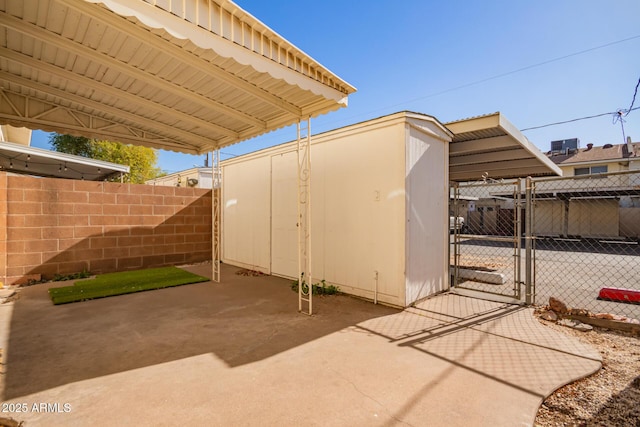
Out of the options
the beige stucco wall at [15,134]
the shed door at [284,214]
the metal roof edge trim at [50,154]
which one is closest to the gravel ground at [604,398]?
the shed door at [284,214]

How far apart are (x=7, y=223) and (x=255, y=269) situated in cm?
496

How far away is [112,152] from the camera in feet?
64.7

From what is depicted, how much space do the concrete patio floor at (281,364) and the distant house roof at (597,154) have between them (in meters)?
21.6

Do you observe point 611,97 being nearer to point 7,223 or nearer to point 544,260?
point 544,260

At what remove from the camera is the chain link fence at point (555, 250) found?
4.52 metres

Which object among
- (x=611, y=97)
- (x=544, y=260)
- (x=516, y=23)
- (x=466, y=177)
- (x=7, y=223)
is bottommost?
(x=544, y=260)

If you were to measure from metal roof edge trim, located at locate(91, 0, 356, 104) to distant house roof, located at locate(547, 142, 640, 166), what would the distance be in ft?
75.2

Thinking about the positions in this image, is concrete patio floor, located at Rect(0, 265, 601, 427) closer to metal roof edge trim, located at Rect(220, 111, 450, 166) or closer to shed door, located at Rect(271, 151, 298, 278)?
shed door, located at Rect(271, 151, 298, 278)

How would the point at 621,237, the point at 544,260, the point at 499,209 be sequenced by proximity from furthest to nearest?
the point at 499,209
the point at 621,237
the point at 544,260

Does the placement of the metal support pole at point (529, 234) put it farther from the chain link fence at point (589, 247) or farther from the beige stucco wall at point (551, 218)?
the beige stucco wall at point (551, 218)

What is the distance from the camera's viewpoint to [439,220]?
16.6 ft

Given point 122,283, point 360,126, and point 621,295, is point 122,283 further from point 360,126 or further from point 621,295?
point 621,295

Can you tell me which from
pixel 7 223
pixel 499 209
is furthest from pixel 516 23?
pixel 499 209

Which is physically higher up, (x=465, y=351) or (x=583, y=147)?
(x=583, y=147)
